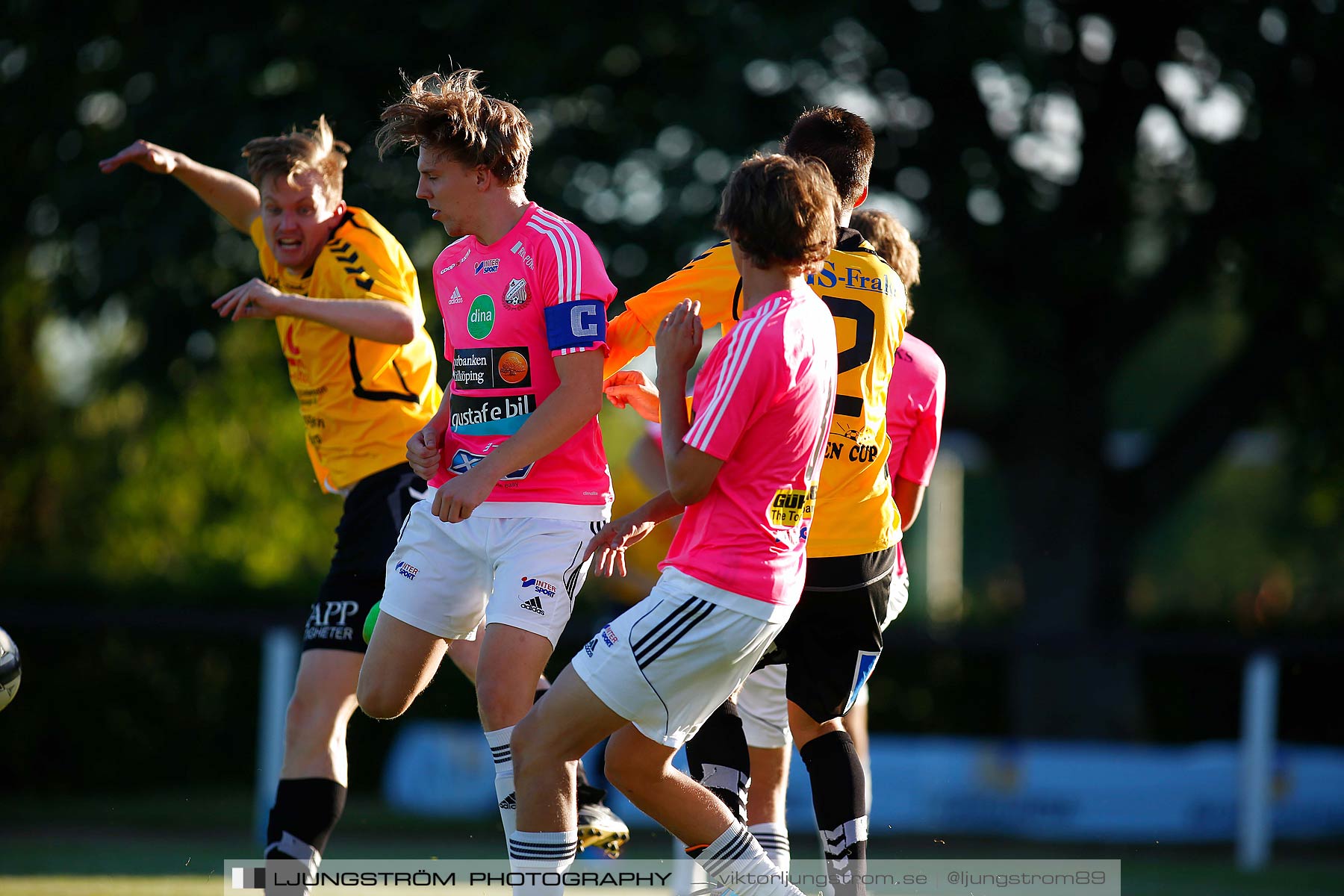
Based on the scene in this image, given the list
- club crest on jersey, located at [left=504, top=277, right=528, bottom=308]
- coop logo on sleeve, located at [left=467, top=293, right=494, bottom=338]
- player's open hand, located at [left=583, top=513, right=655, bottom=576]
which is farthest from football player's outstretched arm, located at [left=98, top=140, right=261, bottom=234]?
player's open hand, located at [left=583, top=513, right=655, bottom=576]

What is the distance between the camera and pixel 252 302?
4.48 metres

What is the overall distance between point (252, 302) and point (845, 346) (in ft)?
5.91

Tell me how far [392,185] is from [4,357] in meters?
8.66

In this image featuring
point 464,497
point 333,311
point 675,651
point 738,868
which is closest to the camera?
point 675,651

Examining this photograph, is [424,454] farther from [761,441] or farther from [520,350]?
[761,441]

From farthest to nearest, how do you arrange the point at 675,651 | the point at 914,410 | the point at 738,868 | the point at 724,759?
the point at 914,410 < the point at 724,759 < the point at 738,868 < the point at 675,651

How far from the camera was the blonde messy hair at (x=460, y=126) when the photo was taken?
4262mm


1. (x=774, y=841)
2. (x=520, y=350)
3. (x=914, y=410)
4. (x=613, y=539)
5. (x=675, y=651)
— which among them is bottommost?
(x=774, y=841)

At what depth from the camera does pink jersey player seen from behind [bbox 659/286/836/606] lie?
3641 millimetres

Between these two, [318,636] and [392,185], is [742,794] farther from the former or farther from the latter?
[392,185]

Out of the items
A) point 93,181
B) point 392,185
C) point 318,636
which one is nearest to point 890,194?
point 392,185

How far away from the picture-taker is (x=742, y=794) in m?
4.54

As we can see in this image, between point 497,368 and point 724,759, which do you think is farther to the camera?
point 724,759

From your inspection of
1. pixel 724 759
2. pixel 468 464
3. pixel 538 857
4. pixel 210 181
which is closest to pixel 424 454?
pixel 468 464
